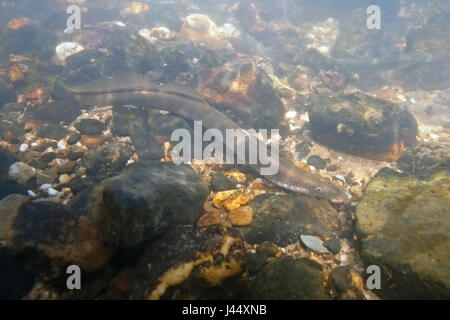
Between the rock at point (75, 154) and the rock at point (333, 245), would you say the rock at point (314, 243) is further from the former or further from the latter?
the rock at point (75, 154)

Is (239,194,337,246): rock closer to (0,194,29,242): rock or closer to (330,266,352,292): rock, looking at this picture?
(330,266,352,292): rock

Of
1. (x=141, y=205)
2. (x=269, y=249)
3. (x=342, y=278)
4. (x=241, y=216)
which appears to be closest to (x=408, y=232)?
(x=342, y=278)

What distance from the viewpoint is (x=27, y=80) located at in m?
8.75

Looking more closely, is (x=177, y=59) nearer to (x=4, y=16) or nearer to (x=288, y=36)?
(x=288, y=36)

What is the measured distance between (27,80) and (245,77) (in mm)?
7211

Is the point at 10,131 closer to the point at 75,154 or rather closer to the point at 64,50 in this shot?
the point at 75,154

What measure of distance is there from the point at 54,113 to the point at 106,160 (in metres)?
2.95

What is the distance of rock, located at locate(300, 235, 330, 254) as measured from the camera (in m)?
4.23

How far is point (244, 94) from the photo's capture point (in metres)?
7.18

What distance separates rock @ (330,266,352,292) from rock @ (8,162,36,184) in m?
5.77

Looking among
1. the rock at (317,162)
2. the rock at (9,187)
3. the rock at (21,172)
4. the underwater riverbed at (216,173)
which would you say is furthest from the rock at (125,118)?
the rock at (317,162)
